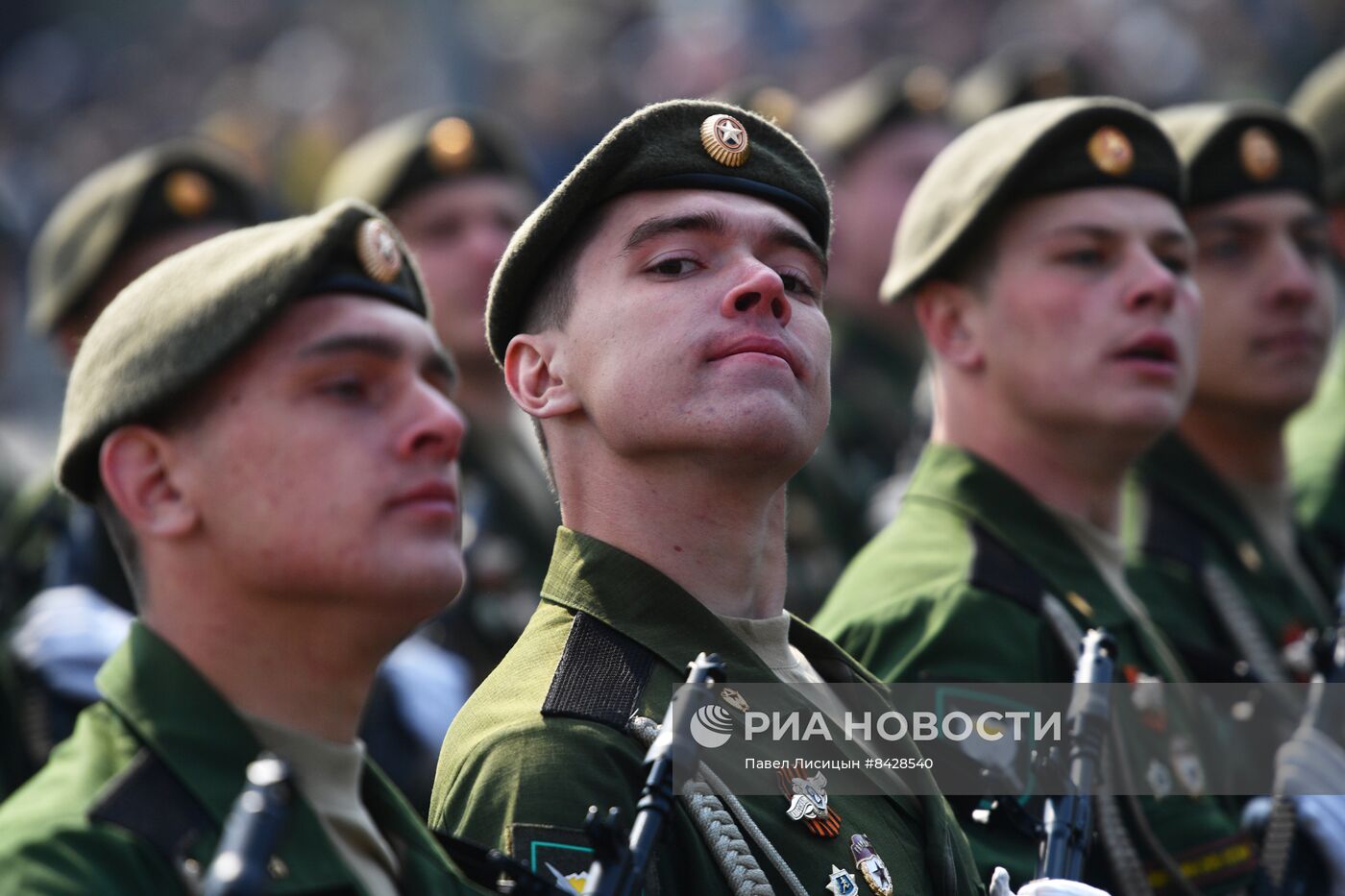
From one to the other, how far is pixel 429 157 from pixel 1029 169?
3.35 metres

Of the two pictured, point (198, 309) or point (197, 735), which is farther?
point (198, 309)

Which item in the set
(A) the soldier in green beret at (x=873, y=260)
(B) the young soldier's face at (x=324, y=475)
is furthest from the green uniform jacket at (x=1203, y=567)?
(A) the soldier in green beret at (x=873, y=260)

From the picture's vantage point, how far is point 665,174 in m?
3.85

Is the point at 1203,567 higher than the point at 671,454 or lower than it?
higher

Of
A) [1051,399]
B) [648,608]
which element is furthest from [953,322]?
[648,608]

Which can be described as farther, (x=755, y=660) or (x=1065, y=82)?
(x=1065, y=82)

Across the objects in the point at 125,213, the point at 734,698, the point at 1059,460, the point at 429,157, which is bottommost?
the point at 734,698

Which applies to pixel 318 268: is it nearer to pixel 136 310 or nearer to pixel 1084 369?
pixel 136 310

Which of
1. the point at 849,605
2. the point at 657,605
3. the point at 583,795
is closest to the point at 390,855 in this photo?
the point at 583,795

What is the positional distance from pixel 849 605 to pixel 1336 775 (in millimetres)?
1179

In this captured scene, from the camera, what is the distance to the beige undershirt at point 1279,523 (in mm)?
6047

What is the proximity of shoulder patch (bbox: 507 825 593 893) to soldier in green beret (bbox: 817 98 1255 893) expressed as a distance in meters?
1.41

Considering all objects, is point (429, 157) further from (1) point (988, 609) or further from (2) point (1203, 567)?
(1) point (988, 609)

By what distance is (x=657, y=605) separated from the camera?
3658 mm
